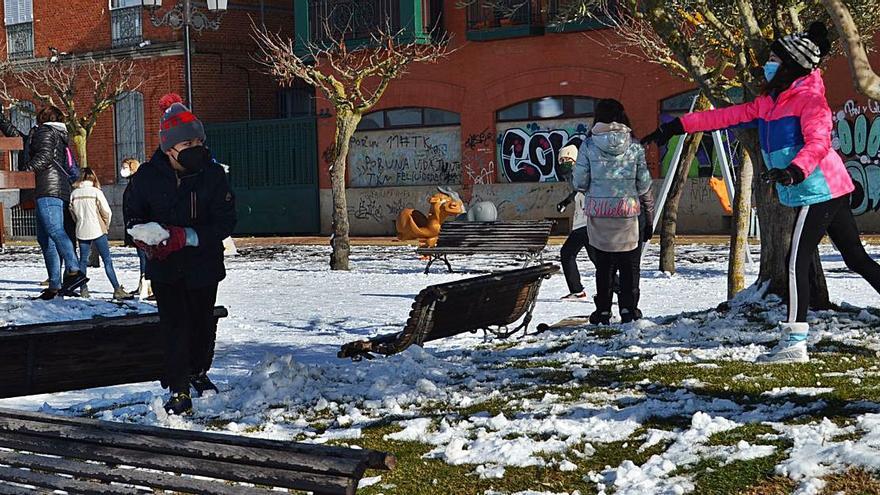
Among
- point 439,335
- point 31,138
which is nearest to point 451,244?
point 31,138

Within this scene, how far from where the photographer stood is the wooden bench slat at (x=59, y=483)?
12.9 ft

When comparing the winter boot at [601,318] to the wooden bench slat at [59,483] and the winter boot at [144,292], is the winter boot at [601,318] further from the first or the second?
the wooden bench slat at [59,483]

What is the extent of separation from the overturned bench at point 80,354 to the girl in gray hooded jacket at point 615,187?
134 inches

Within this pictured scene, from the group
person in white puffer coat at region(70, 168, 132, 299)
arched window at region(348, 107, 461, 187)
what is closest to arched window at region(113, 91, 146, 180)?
arched window at region(348, 107, 461, 187)

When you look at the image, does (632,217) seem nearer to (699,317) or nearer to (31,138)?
(699,317)

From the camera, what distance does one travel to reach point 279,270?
19656mm

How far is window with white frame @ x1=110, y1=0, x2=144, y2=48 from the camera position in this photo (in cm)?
3519

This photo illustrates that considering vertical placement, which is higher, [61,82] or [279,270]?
[61,82]

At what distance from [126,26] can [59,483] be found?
32984 millimetres

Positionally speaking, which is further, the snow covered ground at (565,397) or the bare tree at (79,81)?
the bare tree at (79,81)

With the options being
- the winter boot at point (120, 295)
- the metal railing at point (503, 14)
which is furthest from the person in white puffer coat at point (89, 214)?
the metal railing at point (503, 14)

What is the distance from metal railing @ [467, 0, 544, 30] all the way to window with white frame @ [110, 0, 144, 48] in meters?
9.73

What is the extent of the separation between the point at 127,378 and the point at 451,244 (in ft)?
36.0

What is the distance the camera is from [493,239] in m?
18.2
